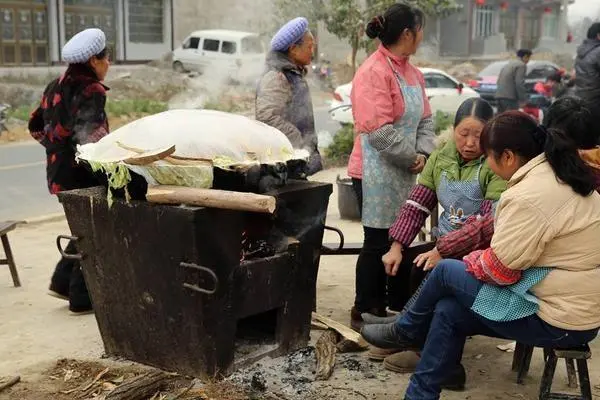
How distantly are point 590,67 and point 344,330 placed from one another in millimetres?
4814

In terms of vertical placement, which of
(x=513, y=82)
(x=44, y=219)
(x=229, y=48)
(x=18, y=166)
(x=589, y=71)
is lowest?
(x=18, y=166)

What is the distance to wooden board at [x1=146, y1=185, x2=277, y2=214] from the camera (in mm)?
3520

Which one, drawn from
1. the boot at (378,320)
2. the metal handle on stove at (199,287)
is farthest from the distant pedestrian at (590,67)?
the metal handle on stove at (199,287)

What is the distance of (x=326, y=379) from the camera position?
4.08 meters

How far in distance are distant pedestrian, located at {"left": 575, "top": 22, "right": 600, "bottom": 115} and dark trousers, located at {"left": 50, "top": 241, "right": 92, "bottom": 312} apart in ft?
17.2

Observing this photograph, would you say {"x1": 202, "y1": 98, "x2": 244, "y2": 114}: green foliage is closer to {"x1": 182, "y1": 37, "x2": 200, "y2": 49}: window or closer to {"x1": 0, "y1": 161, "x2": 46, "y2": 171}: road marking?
{"x1": 182, "y1": 37, "x2": 200, "y2": 49}: window

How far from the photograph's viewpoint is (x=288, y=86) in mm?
4855

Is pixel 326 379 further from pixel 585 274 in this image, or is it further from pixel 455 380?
pixel 585 274

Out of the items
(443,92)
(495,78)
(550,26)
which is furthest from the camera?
(550,26)

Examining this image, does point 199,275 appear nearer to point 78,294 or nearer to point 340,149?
point 78,294

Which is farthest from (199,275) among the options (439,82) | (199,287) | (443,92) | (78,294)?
(439,82)

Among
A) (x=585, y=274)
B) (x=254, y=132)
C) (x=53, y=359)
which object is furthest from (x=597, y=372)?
(x=53, y=359)

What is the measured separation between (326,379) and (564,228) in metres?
1.55

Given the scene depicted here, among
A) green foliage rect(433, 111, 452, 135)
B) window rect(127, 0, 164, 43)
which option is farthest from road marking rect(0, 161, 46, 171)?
window rect(127, 0, 164, 43)
